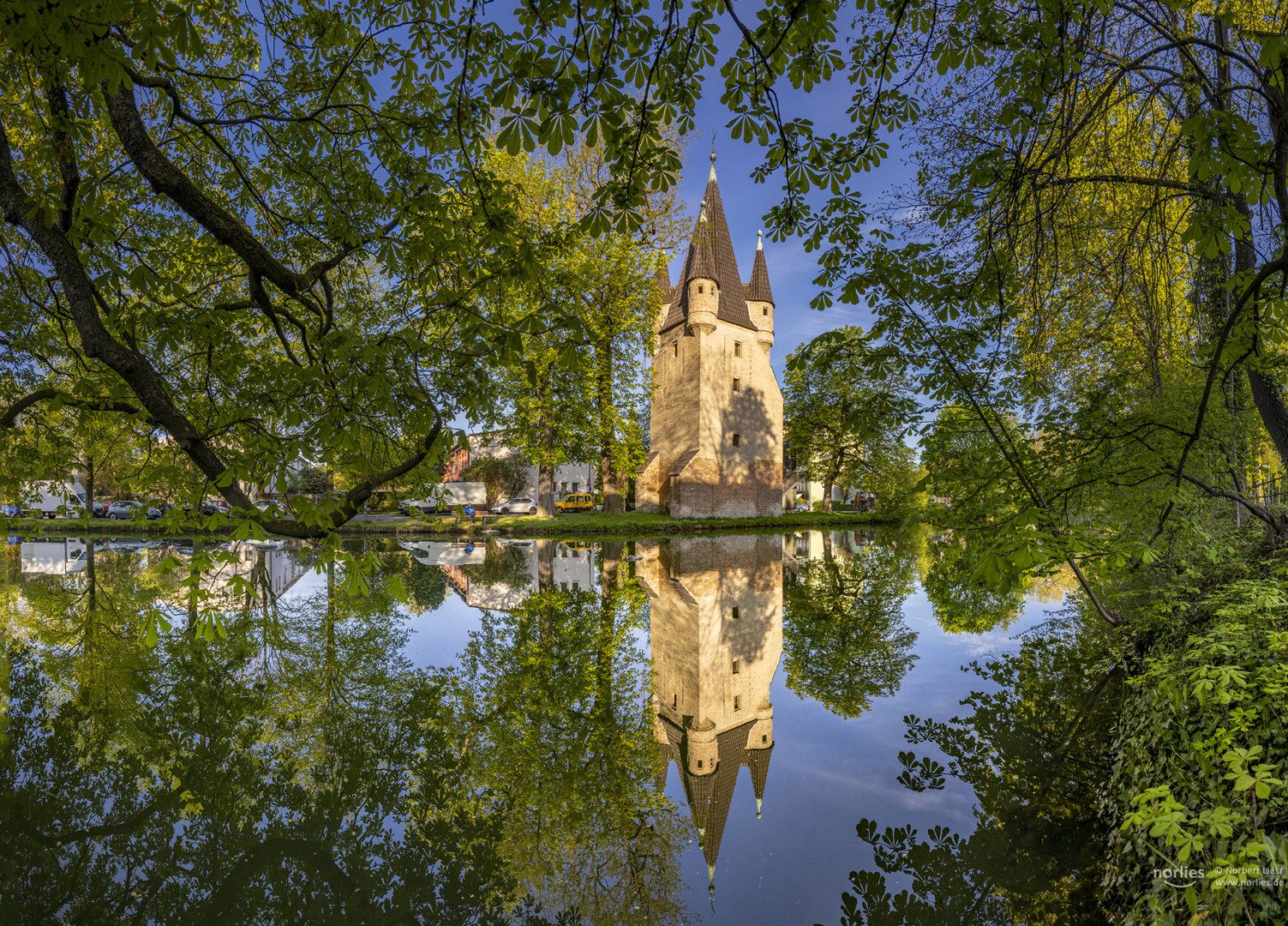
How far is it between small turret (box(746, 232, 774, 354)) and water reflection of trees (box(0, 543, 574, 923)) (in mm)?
28043

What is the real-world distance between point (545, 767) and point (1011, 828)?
126 inches

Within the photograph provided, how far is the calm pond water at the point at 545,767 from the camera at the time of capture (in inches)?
114

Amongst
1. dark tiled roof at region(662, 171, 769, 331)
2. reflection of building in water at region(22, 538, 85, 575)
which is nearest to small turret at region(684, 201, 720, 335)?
dark tiled roof at region(662, 171, 769, 331)

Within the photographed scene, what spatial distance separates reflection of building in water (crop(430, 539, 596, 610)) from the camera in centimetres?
1061

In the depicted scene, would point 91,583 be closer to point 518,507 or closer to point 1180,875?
point 1180,875

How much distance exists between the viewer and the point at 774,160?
3836mm

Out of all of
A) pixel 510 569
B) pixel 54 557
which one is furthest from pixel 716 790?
pixel 54 557

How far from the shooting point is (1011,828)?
347cm

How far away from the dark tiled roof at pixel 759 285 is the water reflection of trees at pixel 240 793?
28977 millimetres

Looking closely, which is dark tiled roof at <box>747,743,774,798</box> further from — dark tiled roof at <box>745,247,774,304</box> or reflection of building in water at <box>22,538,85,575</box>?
dark tiled roof at <box>745,247,774,304</box>

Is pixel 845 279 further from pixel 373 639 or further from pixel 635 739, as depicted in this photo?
pixel 373 639

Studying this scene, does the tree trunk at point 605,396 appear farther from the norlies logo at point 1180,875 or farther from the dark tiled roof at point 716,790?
the norlies logo at point 1180,875

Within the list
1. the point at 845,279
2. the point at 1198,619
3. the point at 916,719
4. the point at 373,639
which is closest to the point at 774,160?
the point at 845,279

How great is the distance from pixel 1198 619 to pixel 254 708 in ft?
26.8
